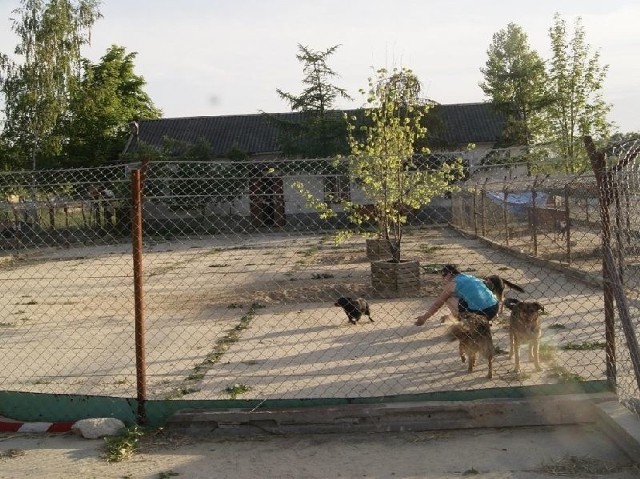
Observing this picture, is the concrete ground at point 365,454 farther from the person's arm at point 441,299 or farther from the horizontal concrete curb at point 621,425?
the person's arm at point 441,299

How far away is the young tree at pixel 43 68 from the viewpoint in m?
35.5

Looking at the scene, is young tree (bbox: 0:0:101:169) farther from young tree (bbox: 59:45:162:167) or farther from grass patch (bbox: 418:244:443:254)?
grass patch (bbox: 418:244:443:254)

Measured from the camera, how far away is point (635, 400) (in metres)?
5.45

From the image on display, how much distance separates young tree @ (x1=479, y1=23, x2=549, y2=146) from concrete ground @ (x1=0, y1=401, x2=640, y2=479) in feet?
93.9

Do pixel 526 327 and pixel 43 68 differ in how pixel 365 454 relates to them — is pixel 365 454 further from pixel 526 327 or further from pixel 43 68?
pixel 43 68

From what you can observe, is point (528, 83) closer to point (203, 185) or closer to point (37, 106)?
point (203, 185)

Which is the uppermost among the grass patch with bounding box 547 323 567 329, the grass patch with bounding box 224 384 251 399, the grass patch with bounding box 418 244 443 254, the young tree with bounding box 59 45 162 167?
the young tree with bounding box 59 45 162 167

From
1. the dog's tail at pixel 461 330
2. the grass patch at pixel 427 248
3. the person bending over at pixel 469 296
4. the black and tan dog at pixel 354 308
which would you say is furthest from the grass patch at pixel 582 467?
the grass patch at pixel 427 248

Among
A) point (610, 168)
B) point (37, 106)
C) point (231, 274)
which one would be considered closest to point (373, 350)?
point (610, 168)

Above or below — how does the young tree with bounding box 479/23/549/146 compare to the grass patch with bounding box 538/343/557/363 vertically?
above

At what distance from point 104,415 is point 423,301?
6.97 metres

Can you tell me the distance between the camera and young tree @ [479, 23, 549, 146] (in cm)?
3570

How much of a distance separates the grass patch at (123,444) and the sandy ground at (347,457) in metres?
0.05

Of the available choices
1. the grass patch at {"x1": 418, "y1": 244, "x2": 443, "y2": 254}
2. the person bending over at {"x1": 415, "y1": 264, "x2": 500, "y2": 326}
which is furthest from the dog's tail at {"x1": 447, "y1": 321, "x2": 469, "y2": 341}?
the grass patch at {"x1": 418, "y1": 244, "x2": 443, "y2": 254}
